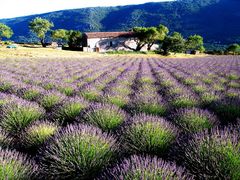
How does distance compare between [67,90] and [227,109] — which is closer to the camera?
[227,109]

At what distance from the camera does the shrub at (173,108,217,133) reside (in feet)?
15.1

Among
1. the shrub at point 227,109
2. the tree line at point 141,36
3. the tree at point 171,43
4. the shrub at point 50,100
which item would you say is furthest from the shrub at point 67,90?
the tree at point 171,43

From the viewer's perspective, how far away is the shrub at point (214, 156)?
2.82m

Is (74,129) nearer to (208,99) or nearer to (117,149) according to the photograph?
(117,149)

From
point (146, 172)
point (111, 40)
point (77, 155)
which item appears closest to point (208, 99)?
point (77, 155)

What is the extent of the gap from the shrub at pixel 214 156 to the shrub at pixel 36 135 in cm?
195

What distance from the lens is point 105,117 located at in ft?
16.2

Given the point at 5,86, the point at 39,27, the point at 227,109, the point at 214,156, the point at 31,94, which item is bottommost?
the point at 5,86

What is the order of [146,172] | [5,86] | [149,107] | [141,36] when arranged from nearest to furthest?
[146,172] < [149,107] < [5,86] < [141,36]

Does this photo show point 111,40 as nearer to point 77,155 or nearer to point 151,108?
point 151,108

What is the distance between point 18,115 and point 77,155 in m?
2.42

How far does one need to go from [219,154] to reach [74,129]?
172 centimetres

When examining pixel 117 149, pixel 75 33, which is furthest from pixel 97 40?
pixel 117 149

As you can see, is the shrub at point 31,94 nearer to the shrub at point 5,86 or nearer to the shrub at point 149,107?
the shrub at point 5,86
